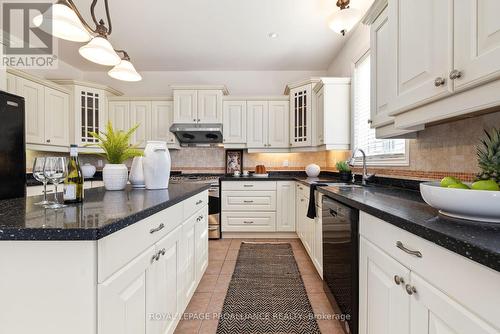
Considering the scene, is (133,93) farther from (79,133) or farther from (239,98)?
(239,98)

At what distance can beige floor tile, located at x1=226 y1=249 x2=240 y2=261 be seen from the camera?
283cm

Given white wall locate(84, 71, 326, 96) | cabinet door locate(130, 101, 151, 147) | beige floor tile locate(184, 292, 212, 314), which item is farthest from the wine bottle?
white wall locate(84, 71, 326, 96)

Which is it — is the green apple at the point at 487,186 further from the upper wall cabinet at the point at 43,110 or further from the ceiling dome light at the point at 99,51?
the upper wall cabinet at the point at 43,110

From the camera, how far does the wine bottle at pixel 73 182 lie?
46.4 inches

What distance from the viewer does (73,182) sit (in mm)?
1190

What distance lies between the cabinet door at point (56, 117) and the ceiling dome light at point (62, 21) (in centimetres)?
253

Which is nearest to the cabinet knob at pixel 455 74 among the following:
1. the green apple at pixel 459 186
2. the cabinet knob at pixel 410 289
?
the green apple at pixel 459 186

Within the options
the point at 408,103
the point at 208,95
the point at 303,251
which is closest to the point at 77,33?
the point at 408,103

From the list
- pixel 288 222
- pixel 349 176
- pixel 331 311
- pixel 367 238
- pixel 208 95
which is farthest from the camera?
pixel 208 95

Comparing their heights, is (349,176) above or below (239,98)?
below

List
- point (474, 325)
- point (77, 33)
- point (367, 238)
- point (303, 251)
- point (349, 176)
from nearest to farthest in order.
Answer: point (474, 325) < point (367, 238) < point (77, 33) < point (349, 176) < point (303, 251)

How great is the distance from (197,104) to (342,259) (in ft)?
10.5

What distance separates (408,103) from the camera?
1265 mm

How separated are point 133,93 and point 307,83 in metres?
3.10
